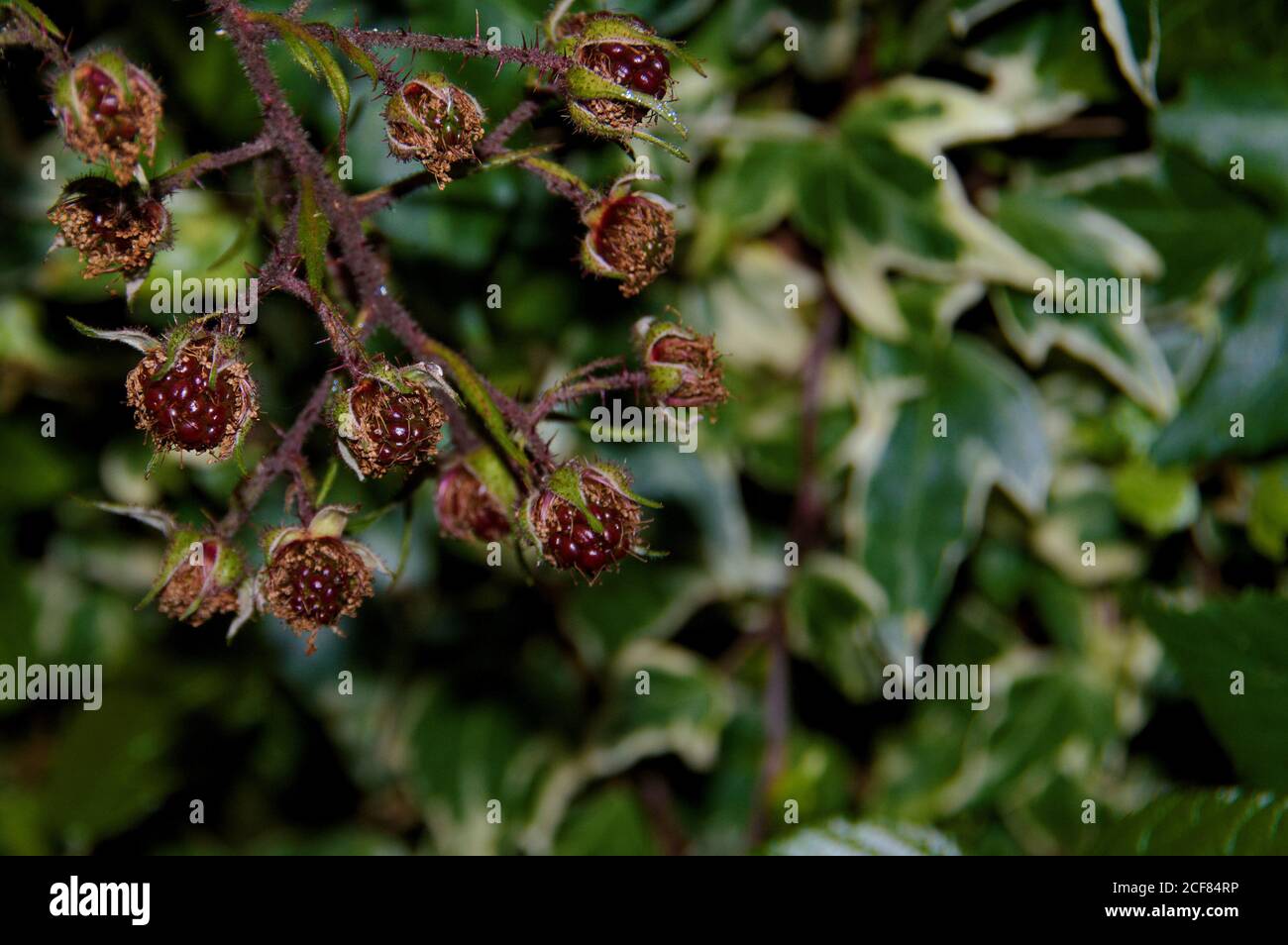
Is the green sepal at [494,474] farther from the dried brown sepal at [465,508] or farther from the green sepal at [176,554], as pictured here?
the green sepal at [176,554]

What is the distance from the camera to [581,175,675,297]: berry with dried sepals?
3.02 feet

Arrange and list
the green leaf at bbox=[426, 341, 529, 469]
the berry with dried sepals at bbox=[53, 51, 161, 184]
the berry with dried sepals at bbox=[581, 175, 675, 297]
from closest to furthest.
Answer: the berry with dried sepals at bbox=[53, 51, 161, 184] → the green leaf at bbox=[426, 341, 529, 469] → the berry with dried sepals at bbox=[581, 175, 675, 297]

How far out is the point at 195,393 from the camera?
2.50ft

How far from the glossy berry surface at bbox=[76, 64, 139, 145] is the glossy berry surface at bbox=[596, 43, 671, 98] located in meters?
0.36

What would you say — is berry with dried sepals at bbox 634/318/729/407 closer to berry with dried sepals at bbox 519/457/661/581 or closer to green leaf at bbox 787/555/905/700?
berry with dried sepals at bbox 519/457/661/581

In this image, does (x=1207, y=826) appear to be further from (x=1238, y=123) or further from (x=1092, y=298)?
(x=1238, y=123)

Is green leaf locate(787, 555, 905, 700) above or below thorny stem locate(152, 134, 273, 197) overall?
below

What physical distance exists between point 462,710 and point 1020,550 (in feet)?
3.07

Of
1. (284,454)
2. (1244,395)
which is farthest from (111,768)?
(1244,395)

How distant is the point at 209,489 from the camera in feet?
4.38

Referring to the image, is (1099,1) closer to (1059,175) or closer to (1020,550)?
(1059,175)

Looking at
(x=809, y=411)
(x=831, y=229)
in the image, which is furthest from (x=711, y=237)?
(x=809, y=411)

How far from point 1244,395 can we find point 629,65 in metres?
0.94

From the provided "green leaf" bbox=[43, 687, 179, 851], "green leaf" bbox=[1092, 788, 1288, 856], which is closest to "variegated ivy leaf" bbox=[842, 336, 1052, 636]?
"green leaf" bbox=[1092, 788, 1288, 856]
